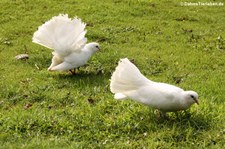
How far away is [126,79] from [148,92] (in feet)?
1.16

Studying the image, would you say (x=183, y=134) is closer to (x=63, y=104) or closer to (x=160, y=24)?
(x=63, y=104)

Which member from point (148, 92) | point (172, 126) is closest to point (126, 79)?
point (148, 92)

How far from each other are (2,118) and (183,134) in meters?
2.42

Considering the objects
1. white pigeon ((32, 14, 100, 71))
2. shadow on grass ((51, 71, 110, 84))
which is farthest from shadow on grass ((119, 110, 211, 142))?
white pigeon ((32, 14, 100, 71))

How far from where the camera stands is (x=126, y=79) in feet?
20.0

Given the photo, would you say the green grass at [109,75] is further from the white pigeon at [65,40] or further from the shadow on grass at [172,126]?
the white pigeon at [65,40]

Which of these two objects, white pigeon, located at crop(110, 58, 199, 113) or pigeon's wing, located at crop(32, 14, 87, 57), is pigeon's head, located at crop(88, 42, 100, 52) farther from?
white pigeon, located at crop(110, 58, 199, 113)

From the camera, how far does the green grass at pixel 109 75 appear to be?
227 inches

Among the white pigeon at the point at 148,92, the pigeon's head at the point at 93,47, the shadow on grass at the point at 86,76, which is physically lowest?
the shadow on grass at the point at 86,76

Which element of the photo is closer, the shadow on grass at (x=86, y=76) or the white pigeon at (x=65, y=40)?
the white pigeon at (x=65, y=40)

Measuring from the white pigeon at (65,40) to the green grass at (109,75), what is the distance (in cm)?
30

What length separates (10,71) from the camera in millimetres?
8750

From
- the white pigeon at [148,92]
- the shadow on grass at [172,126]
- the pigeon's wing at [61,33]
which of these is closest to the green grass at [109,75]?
the shadow on grass at [172,126]

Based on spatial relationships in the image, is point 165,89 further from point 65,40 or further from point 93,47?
point 93,47
